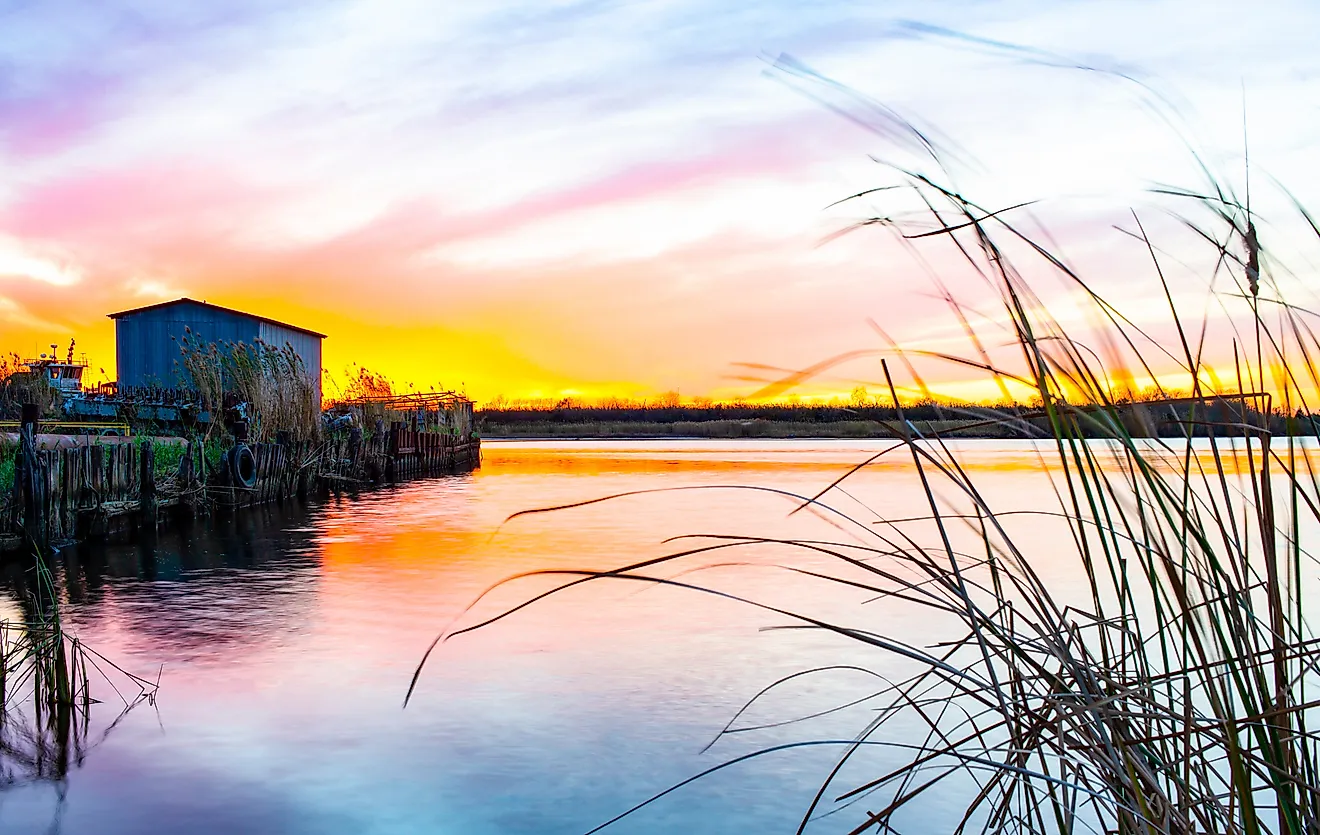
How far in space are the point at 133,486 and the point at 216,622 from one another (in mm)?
4831

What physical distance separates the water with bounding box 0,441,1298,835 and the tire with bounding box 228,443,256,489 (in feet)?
8.78

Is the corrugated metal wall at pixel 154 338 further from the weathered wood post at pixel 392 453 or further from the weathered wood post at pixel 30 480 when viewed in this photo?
the weathered wood post at pixel 30 480

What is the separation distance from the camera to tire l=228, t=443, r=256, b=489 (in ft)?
43.4

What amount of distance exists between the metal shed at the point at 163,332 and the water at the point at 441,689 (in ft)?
62.9

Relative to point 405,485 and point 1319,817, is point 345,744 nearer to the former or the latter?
point 1319,817

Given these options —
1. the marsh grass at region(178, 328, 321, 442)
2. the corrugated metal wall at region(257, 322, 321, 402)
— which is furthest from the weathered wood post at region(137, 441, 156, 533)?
the corrugated metal wall at region(257, 322, 321, 402)

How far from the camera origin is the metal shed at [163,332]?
2777 cm

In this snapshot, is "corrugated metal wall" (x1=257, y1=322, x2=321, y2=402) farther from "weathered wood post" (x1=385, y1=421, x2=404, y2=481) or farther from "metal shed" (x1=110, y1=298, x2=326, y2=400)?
"weathered wood post" (x1=385, y1=421, x2=404, y2=481)

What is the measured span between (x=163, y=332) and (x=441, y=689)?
25.8 meters

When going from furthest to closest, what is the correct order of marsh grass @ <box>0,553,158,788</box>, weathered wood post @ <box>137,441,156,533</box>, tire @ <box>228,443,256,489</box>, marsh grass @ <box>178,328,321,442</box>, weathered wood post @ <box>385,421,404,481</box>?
weathered wood post @ <box>385,421,404,481</box>, marsh grass @ <box>178,328,321,442</box>, tire @ <box>228,443,256,489</box>, weathered wood post @ <box>137,441,156,533</box>, marsh grass @ <box>0,553,158,788</box>

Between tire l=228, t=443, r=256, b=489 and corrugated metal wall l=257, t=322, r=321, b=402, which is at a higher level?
corrugated metal wall l=257, t=322, r=321, b=402

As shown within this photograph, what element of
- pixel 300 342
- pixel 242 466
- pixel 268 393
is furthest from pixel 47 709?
pixel 300 342

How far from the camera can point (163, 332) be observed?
1098 inches

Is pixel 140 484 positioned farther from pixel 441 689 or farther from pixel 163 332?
pixel 163 332
